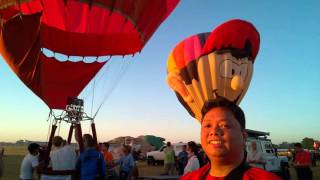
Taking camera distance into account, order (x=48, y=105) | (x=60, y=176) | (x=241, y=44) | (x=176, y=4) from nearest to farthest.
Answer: (x=241, y=44) < (x=60, y=176) < (x=176, y=4) < (x=48, y=105)

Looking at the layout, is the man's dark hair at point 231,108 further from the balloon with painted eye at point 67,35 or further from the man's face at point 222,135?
the balloon with painted eye at point 67,35

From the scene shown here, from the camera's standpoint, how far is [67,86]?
1212cm

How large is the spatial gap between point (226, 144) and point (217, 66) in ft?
7.07

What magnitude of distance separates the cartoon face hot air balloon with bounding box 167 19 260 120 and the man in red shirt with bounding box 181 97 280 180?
1.71 m

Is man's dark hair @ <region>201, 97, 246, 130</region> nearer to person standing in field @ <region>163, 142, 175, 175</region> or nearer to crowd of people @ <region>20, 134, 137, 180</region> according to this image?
crowd of people @ <region>20, 134, 137, 180</region>

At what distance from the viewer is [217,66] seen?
162 inches

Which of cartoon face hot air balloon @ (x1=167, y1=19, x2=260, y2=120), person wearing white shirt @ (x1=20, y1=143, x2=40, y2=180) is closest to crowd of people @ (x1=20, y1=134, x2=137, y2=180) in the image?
person wearing white shirt @ (x1=20, y1=143, x2=40, y2=180)

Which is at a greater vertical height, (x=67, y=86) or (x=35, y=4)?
(x=35, y=4)

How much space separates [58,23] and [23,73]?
2767 mm

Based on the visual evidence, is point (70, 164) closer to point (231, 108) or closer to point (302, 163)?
point (231, 108)

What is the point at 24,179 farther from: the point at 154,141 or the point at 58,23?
the point at 154,141

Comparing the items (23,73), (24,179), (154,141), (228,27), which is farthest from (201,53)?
(154,141)

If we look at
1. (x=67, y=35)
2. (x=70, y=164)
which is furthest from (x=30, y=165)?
(x=67, y=35)

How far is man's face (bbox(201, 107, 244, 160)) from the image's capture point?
79.9 inches
